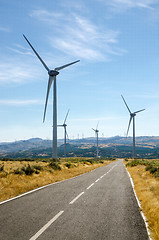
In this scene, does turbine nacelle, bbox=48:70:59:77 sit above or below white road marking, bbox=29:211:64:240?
above

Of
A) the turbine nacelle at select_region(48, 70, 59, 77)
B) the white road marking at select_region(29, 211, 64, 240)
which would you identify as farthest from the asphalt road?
the turbine nacelle at select_region(48, 70, 59, 77)

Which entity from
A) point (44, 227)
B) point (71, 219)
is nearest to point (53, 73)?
point (71, 219)

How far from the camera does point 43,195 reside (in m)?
12.8

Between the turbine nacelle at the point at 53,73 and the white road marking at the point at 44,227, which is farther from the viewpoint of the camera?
the turbine nacelle at the point at 53,73

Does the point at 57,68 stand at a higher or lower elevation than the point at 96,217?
higher

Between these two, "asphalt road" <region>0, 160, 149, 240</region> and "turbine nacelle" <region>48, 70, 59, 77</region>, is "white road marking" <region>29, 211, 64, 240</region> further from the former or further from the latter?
"turbine nacelle" <region>48, 70, 59, 77</region>

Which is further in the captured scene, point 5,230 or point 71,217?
point 71,217

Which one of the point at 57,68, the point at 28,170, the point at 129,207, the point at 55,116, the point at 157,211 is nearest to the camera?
the point at 157,211

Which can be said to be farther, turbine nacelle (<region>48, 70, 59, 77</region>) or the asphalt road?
turbine nacelle (<region>48, 70, 59, 77</region>)

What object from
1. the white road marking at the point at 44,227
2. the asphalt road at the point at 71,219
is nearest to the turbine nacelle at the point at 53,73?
the asphalt road at the point at 71,219

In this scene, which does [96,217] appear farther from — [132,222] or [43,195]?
[43,195]

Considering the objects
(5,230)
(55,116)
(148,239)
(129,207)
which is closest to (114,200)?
(129,207)

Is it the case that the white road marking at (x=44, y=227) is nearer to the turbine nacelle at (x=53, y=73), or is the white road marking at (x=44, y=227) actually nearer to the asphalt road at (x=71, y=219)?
the asphalt road at (x=71, y=219)

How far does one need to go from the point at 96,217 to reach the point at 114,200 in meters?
3.70
